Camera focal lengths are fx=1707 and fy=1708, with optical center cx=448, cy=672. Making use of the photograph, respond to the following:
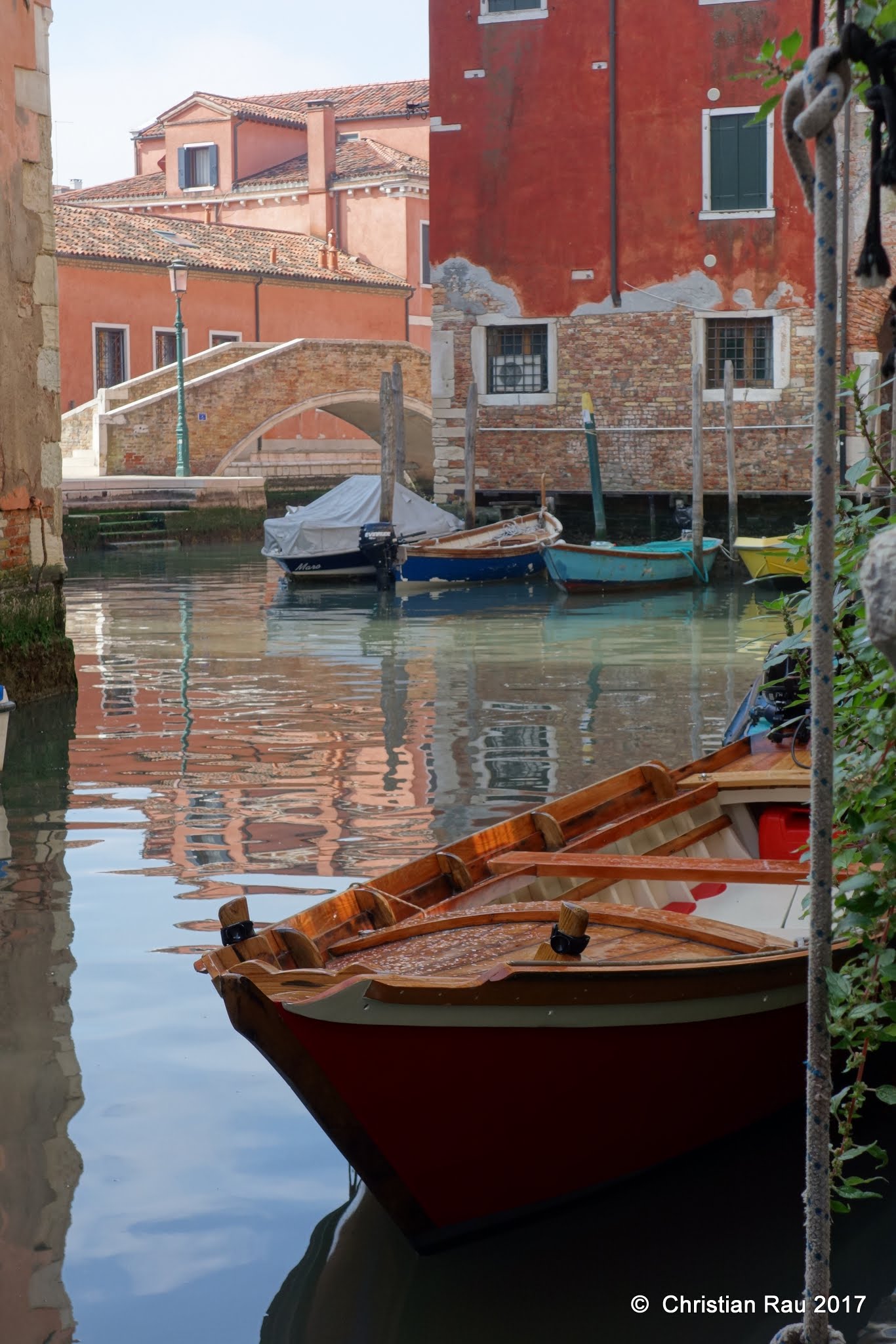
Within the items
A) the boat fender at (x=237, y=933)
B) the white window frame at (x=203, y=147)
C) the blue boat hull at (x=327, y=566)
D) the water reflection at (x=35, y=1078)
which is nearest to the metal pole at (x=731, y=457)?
the blue boat hull at (x=327, y=566)

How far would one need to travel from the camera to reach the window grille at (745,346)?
17297 mm

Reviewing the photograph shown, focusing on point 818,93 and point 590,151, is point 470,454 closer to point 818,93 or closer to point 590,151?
point 590,151

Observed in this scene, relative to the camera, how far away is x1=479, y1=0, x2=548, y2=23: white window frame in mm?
17484

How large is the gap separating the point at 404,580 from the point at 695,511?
290 centimetres

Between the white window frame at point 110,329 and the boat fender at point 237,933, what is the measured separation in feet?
78.0

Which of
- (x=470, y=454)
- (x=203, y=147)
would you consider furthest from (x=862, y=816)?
(x=203, y=147)

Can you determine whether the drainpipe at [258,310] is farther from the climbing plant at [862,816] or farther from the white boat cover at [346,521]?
the climbing plant at [862,816]

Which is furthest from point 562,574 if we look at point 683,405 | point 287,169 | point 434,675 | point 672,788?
point 287,169

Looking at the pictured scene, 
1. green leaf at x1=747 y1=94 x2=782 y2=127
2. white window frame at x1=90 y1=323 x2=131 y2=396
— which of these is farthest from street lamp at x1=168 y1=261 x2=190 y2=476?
green leaf at x1=747 y1=94 x2=782 y2=127

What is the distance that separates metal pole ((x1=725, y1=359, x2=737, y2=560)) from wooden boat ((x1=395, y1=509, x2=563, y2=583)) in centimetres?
170

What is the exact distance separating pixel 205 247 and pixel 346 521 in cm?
1253

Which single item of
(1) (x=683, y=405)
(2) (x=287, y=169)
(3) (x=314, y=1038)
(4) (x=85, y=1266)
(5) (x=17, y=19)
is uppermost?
(2) (x=287, y=169)

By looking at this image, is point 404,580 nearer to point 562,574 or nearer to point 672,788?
point 562,574

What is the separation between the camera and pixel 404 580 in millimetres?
16438
